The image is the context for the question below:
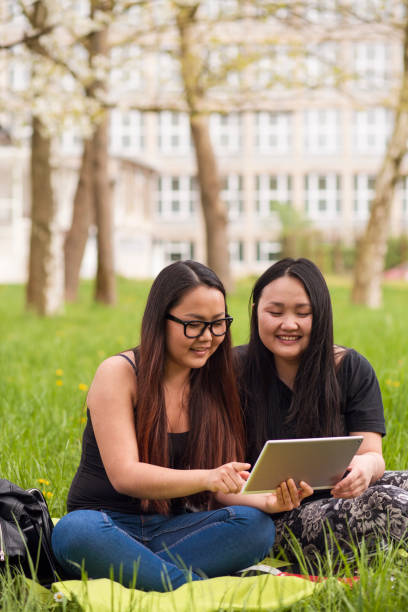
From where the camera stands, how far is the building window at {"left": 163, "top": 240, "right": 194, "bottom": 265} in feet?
137

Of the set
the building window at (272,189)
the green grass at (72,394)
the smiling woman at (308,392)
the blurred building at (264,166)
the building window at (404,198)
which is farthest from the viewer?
the building window at (272,189)

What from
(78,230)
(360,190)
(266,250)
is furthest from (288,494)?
(360,190)

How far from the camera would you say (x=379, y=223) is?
14930 millimetres

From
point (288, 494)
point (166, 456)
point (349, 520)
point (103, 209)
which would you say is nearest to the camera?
point (288, 494)

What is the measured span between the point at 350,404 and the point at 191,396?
625 mm

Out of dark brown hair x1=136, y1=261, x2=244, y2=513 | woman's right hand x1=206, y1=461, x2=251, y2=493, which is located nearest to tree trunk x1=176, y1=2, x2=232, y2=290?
dark brown hair x1=136, y1=261, x2=244, y2=513

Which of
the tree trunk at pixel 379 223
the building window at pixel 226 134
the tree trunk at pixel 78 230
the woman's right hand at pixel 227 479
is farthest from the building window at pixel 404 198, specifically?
the woman's right hand at pixel 227 479

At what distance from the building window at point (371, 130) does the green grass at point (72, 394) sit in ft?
95.2

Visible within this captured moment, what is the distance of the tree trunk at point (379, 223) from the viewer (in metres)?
14.6

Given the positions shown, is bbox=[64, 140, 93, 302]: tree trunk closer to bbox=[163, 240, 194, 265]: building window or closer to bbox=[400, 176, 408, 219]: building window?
bbox=[163, 240, 194, 265]: building window

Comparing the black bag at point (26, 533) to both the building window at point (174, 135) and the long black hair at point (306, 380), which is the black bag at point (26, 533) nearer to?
the long black hair at point (306, 380)

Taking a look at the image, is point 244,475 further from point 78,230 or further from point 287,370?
point 78,230

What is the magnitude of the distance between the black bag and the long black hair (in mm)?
856

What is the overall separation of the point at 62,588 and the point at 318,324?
1.29 metres
